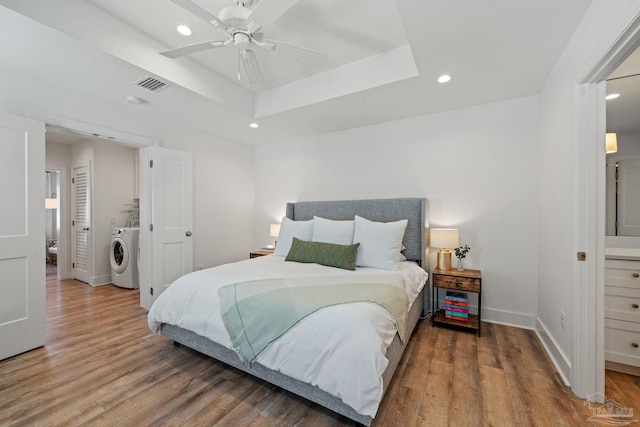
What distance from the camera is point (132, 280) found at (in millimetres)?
4199

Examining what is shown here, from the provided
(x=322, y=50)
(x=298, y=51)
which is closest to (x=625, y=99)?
(x=322, y=50)

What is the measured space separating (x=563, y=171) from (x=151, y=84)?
12.2ft

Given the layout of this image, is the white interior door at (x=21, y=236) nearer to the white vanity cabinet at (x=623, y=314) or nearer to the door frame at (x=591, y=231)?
the door frame at (x=591, y=231)

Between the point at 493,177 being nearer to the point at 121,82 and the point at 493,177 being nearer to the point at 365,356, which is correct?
the point at 365,356

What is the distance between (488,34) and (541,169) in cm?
149

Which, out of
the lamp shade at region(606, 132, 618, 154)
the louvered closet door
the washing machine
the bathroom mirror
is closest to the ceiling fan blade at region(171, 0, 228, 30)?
the bathroom mirror

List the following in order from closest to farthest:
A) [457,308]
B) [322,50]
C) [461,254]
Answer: [322,50]
[457,308]
[461,254]

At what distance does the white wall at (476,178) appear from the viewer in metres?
2.77

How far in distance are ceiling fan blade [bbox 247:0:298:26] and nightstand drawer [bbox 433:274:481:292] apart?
2.71 m

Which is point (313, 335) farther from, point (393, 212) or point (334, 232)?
point (393, 212)

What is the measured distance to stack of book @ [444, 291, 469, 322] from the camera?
2738 mm

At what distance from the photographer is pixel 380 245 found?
2.71 meters

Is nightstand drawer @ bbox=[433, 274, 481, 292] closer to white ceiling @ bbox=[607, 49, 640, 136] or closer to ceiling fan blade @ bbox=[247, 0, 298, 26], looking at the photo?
white ceiling @ bbox=[607, 49, 640, 136]

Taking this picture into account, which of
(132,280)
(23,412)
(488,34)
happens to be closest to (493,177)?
(488,34)
